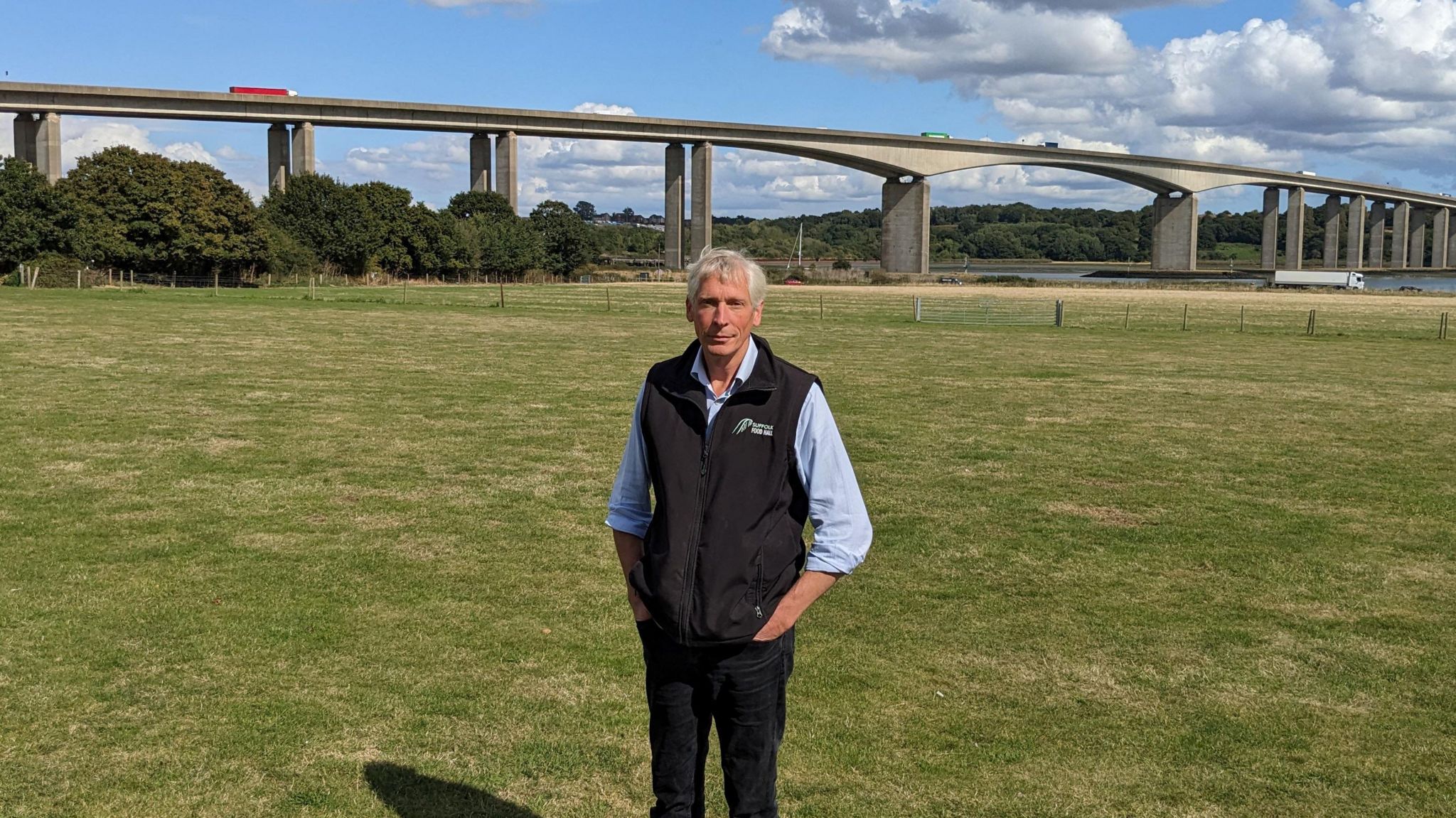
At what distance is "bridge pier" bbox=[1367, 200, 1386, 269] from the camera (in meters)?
182

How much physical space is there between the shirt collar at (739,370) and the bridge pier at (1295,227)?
554 feet

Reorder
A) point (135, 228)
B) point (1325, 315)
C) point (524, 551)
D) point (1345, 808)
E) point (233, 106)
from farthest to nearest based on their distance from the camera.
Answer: point (233, 106), point (135, 228), point (1325, 315), point (524, 551), point (1345, 808)

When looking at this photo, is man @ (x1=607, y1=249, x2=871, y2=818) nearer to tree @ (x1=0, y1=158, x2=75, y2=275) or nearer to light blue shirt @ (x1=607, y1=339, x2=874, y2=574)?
light blue shirt @ (x1=607, y1=339, x2=874, y2=574)

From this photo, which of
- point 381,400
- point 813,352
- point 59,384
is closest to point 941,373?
point 813,352

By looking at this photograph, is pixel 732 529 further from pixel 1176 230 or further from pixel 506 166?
pixel 1176 230

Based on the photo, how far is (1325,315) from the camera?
5869cm

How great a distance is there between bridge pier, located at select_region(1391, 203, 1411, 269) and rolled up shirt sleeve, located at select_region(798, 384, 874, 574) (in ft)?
656

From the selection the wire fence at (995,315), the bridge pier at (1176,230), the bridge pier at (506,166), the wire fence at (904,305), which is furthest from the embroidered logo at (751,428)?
the bridge pier at (1176,230)

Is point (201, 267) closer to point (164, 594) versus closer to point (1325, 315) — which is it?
point (1325, 315)

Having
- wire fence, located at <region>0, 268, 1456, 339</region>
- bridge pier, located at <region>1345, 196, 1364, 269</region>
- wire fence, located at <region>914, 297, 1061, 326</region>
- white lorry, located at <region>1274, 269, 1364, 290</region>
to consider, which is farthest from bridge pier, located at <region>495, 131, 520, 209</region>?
bridge pier, located at <region>1345, 196, 1364, 269</region>

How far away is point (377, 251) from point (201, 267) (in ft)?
53.2

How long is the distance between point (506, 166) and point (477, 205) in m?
5.98

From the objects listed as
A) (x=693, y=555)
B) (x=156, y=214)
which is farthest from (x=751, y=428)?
(x=156, y=214)

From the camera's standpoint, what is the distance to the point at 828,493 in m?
3.83
